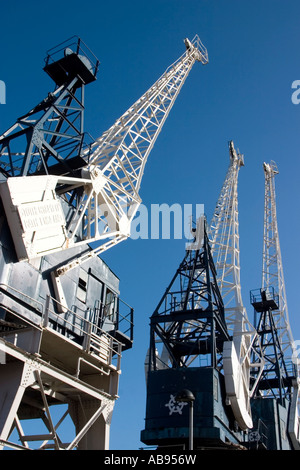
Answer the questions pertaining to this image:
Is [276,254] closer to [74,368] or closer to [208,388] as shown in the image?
[208,388]

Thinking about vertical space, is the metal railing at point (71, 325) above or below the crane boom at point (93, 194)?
below

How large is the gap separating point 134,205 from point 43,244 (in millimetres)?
12318

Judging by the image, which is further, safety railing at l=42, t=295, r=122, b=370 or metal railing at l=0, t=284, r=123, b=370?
safety railing at l=42, t=295, r=122, b=370

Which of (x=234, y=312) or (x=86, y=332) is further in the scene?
(x=234, y=312)

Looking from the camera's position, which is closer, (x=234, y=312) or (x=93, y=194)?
(x=93, y=194)

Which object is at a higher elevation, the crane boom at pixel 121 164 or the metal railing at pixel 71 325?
the crane boom at pixel 121 164

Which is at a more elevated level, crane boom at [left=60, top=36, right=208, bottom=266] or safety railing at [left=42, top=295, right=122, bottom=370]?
crane boom at [left=60, top=36, right=208, bottom=266]

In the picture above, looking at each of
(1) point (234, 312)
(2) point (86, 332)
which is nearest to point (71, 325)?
(2) point (86, 332)

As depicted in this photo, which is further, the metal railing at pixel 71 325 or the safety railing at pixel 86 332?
the safety railing at pixel 86 332

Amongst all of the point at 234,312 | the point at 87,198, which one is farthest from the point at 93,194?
the point at 234,312

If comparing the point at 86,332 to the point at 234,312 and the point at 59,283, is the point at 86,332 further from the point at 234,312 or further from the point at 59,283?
the point at 234,312

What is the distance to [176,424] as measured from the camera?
32000 millimetres

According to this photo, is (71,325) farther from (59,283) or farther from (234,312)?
(234,312)
